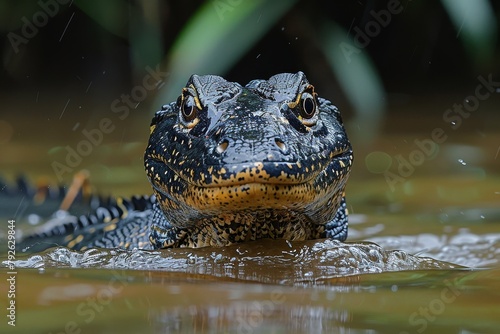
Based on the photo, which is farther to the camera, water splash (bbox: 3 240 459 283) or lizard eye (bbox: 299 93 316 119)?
lizard eye (bbox: 299 93 316 119)

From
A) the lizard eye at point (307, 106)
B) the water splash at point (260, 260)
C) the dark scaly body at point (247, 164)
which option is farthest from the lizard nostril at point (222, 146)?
the lizard eye at point (307, 106)

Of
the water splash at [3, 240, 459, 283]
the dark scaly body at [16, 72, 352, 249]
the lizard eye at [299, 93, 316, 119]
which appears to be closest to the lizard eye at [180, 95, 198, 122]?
the dark scaly body at [16, 72, 352, 249]

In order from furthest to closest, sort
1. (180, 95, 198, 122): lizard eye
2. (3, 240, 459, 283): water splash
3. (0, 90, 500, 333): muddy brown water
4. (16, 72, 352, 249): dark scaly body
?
(180, 95, 198, 122): lizard eye, (3, 240, 459, 283): water splash, (16, 72, 352, 249): dark scaly body, (0, 90, 500, 333): muddy brown water

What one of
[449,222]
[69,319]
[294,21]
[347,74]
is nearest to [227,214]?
[69,319]

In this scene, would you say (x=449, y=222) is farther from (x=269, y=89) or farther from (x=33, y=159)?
(x=33, y=159)

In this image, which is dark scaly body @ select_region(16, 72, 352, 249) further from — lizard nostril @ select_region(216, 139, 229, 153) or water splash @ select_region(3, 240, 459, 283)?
water splash @ select_region(3, 240, 459, 283)

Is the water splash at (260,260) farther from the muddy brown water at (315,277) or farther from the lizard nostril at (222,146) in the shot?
the lizard nostril at (222,146)

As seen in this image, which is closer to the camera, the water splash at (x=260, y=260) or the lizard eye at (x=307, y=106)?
the water splash at (x=260, y=260)
